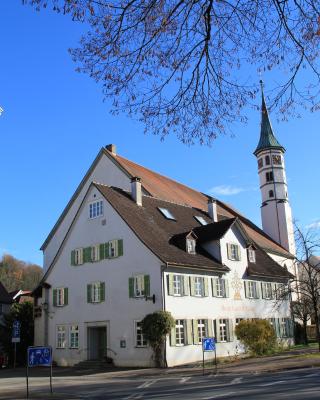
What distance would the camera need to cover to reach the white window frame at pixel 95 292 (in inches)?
1245

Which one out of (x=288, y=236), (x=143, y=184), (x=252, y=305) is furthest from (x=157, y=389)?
(x=288, y=236)

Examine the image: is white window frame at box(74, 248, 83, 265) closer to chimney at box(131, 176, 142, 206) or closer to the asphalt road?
chimney at box(131, 176, 142, 206)

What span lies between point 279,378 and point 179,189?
3019 cm

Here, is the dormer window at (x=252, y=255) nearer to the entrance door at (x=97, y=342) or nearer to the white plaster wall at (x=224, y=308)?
the white plaster wall at (x=224, y=308)

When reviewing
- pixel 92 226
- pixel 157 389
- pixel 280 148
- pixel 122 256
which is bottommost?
pixel 157 389

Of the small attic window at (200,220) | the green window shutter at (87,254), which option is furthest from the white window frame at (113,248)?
the small attic window at (200,220)

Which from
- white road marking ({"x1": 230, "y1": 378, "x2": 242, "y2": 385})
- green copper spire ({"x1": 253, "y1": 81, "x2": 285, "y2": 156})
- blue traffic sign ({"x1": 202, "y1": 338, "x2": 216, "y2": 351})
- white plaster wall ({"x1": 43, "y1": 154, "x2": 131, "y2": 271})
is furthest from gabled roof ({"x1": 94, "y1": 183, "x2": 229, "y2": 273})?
green copper spire ({"x1": 253, "y1": 81, "x2": 285, "y2": 156})

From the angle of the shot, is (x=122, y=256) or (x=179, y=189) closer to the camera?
(x=122, y=256)

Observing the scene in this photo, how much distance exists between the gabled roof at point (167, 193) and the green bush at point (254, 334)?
26.7ft

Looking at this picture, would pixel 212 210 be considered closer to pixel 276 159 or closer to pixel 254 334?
pixel 254 334

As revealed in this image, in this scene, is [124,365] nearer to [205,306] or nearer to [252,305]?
[205,306]

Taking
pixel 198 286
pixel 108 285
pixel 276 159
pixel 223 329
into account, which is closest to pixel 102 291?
pixel 108 285

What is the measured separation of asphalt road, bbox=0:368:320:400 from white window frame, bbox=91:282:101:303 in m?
7.80

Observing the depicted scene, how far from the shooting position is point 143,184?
132 ft
